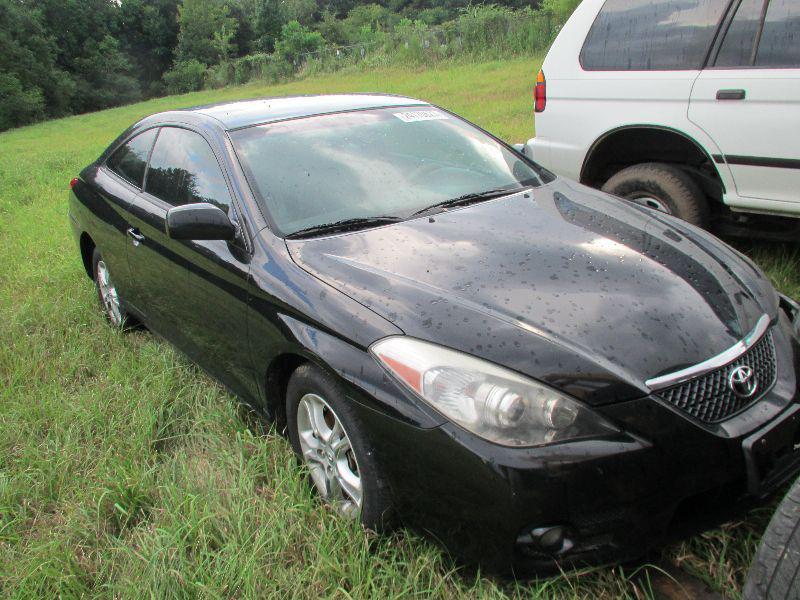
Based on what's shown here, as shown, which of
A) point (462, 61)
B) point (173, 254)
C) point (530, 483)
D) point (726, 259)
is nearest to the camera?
point (530, 483)

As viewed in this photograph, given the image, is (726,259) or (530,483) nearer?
(530,483)

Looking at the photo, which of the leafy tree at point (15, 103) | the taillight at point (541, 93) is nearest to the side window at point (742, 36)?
the taillight at point (541, 93)

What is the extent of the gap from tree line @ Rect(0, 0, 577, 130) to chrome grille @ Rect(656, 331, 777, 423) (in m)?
31.8

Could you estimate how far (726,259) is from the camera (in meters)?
2.45

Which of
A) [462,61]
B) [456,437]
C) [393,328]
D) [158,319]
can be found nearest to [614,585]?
[456,437]

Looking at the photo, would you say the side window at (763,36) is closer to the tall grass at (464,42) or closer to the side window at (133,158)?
the side window at (133,158)

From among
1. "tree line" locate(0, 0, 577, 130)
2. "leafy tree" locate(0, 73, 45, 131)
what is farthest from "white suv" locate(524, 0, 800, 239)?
"leafy tree" locate(0, 73, 45, 131)

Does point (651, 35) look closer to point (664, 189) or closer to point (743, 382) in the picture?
point (664, 189)

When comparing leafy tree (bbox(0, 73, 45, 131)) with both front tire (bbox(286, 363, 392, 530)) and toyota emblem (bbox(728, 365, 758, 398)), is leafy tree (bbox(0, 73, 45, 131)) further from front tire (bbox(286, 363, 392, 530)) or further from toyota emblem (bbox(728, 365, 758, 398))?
toyota emblem (bbox(728, 365, 758, 398))

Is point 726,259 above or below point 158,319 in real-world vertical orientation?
above

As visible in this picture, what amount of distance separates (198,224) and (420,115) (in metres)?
1.42

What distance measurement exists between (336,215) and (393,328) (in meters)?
0.84

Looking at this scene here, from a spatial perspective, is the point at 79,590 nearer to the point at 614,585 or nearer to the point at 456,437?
the point at 456,437

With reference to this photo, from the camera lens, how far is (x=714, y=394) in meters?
1.79
